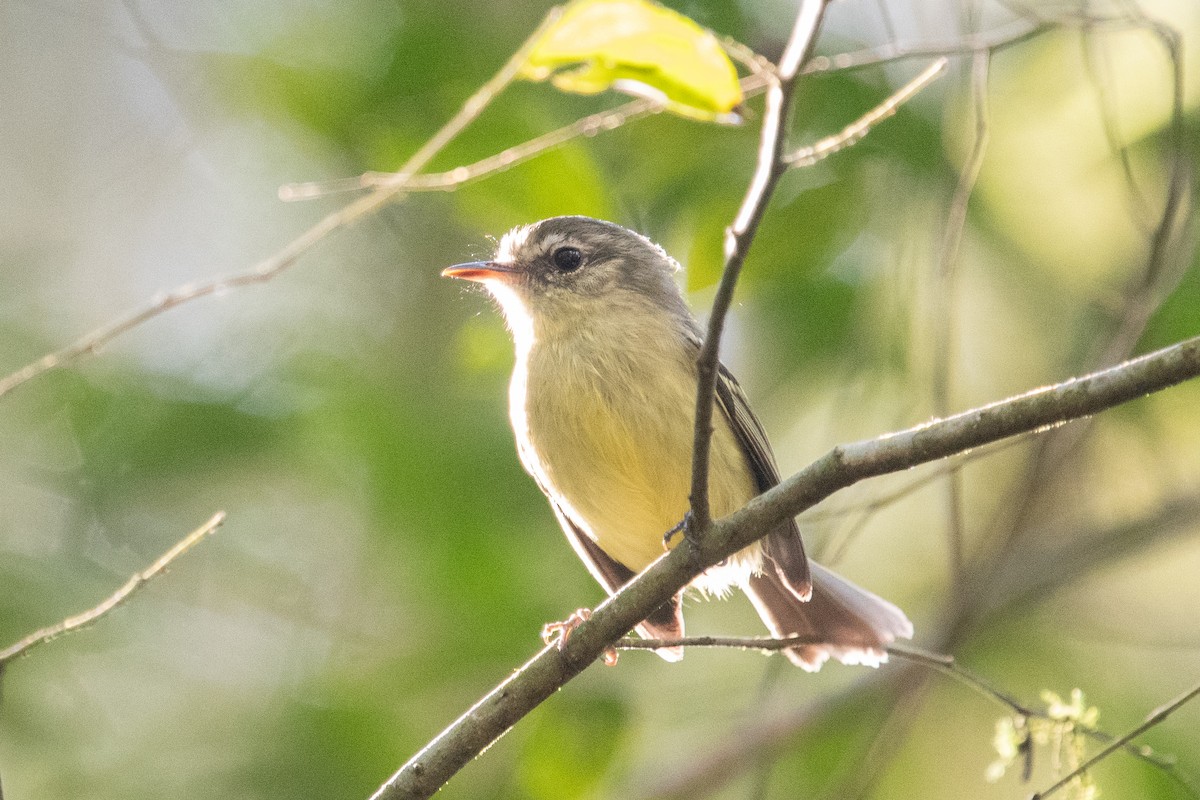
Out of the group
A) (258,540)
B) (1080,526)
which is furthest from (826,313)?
(258,540)

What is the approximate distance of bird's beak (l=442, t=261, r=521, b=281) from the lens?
482cm

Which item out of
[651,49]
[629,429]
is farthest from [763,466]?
[651,49]

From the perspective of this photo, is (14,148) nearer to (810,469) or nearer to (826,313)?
(826,313)

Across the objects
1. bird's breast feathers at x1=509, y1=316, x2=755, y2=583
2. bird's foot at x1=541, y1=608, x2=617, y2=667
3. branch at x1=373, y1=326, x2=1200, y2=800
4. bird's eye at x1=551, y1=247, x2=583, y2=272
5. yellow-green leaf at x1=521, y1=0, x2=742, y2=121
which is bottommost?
branch at x1=373, y1=326, x2=1200, y2=800

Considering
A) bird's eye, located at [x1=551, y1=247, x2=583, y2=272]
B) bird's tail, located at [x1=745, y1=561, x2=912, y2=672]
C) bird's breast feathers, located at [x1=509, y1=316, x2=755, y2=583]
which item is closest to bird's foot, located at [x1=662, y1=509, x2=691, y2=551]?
bird's breast feathers, located at [x1=509, y1=316, x2=755, y2=583]

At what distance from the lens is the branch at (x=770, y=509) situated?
2.48 meters

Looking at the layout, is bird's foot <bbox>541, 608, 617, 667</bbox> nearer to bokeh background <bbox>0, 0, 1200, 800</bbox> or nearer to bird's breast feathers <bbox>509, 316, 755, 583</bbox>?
bird's breast feathers <bbox>509, 316, 755, 583</bbox>

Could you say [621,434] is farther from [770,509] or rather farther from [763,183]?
[763,183]

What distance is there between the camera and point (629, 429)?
13.4ft

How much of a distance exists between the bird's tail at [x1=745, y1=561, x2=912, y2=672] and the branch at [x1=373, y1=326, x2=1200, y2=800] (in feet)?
4.95

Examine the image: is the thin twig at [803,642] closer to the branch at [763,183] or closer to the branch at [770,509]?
the branch at [770,509]

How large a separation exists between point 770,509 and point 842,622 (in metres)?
1.90

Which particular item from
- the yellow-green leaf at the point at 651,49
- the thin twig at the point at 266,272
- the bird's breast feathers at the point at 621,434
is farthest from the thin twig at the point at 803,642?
the yellow-green leaf at the point at 651,49

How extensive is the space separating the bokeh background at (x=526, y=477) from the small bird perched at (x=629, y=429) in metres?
0.20
